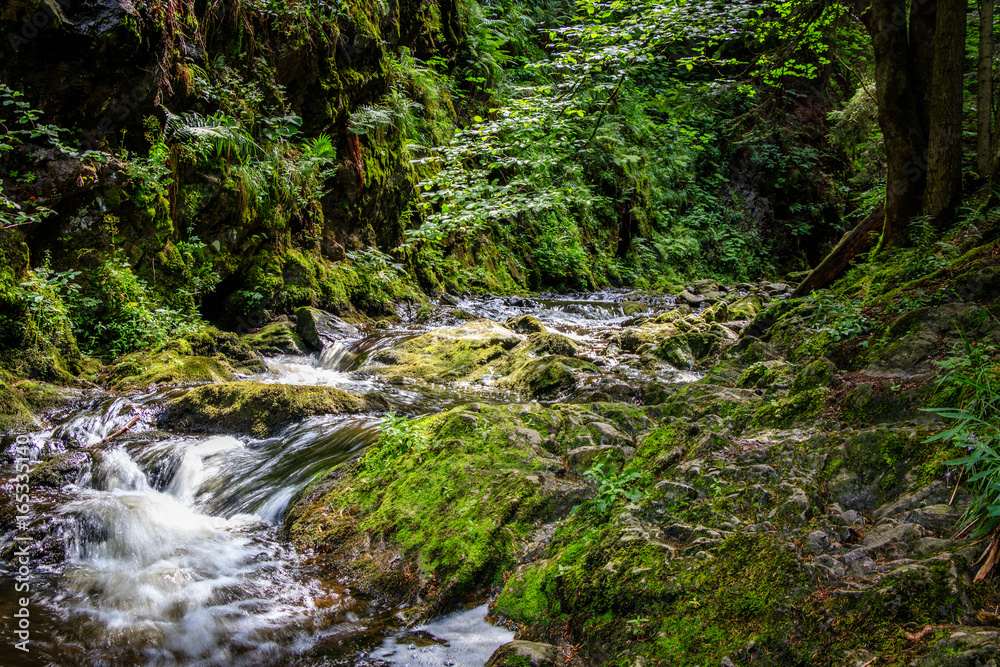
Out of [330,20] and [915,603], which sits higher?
[330,20]

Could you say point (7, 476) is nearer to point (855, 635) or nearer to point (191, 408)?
point (191, 408)

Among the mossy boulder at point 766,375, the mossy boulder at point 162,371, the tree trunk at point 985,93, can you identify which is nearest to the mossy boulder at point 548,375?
the mossy boulder at point 766,375

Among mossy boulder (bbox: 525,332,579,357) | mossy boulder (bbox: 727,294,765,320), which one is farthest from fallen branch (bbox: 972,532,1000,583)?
mossy boulder (bbox: 727,294,765,320)

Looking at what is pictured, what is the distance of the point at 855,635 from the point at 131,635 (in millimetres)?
3471

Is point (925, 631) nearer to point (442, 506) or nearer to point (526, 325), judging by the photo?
point (442, 506)

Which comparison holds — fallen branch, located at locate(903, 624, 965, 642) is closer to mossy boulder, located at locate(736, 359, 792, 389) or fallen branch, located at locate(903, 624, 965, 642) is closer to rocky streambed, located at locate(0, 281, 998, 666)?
rocky streambed, located at locate(0, 281, 998, 666)

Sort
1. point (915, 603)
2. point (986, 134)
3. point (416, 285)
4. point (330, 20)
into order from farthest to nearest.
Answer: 1. point (416, 285)
2. point (330, 20)
3. point (986, 134)
4. point (915, 603)

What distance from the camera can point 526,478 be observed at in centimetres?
378

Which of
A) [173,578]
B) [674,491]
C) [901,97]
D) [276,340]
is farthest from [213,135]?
[901,97]

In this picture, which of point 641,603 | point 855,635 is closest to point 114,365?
point 641,603

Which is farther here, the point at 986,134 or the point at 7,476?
the point at 986,134

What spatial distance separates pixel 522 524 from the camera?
3.49 m

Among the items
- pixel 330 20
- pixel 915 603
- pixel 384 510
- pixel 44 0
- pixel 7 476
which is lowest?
pixel 384 510

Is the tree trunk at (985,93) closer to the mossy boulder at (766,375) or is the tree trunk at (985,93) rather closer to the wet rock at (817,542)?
the mossy boulder at (766,375)
